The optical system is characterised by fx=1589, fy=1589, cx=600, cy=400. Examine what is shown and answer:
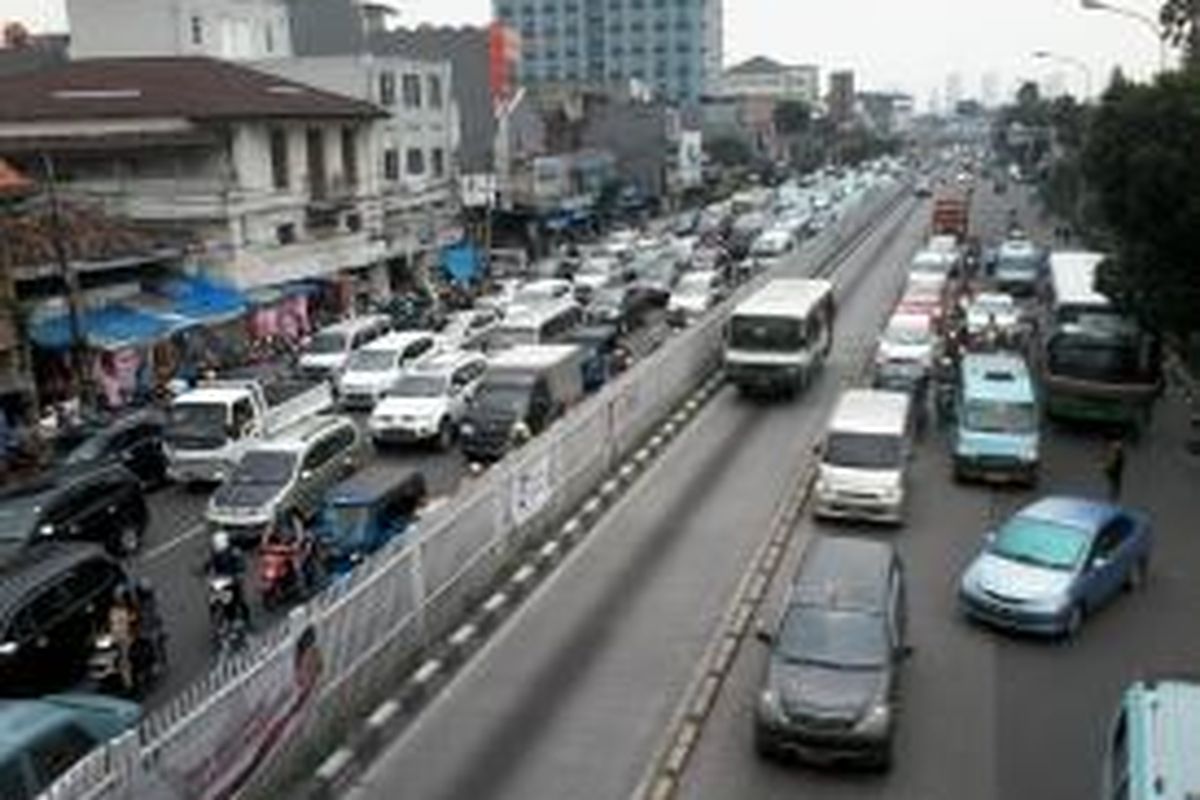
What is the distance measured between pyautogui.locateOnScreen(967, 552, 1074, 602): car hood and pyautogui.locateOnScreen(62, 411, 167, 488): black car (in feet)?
61.0

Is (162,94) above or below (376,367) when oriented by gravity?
above

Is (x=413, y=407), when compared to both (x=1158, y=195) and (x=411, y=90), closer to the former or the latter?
(x=1158, y=195)

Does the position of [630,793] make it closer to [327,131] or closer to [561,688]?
[561,688]

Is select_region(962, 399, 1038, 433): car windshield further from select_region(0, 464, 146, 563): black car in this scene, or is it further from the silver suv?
select_region(0, 464, 146, 563): black car

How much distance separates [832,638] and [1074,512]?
24.3 ft

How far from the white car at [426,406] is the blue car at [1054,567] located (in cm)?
1550

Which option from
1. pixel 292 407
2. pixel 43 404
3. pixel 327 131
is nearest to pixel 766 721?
pixel 292 407

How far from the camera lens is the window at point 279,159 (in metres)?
58.2

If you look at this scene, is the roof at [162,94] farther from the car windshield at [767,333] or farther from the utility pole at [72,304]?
the car windshield at [767,333]

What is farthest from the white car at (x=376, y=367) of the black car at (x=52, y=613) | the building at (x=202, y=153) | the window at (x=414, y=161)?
the window at (x=414, y=161)

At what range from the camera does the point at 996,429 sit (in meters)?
32.7

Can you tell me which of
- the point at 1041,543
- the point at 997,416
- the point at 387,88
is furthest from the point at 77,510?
the point at 387,88

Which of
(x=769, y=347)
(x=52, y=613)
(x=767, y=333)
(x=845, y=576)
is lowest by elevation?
(x=52, y=613)

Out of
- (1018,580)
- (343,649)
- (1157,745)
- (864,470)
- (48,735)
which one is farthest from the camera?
(864,470)
